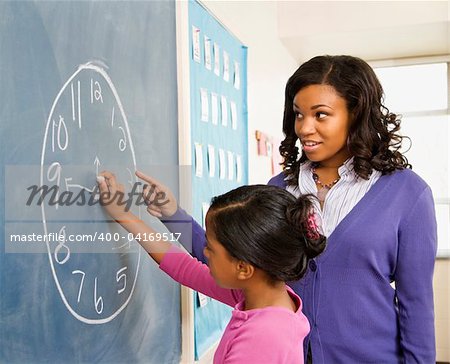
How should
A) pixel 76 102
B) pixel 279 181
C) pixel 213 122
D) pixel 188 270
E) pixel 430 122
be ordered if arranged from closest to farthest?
1. pixel 76 102
2. pixel 188 270
3. pixel 279 181
4. pixel 213 122
5. pixel 430 122

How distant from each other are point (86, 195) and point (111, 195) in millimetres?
97

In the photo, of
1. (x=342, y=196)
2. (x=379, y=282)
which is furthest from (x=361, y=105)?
(x=379, y=282)

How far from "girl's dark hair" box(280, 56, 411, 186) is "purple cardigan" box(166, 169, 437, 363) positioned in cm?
5

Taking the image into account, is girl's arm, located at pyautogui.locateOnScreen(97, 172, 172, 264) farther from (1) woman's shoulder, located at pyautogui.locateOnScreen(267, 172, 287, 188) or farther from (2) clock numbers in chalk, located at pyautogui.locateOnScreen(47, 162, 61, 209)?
(1) woman's shoulder, located at pyautogui.locateOnScreen(267, 172, 287, 188)

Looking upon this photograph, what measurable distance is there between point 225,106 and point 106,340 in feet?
3.81

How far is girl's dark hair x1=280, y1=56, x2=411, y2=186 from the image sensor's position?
4.14 ft

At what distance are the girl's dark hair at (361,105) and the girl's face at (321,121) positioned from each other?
0.05 ft

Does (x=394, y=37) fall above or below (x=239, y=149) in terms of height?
above

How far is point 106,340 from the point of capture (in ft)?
3.93

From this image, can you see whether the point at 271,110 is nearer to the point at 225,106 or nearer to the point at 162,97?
the point at 225,106

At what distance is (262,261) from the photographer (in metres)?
1.00

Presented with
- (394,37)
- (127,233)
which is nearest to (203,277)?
→ (127,233)

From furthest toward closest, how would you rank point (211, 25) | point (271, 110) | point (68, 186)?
1. point (271, 110)
2. point (211, 25)
3. point (68, 186)

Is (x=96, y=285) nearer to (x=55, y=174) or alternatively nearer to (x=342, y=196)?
(x=55, y=174)
